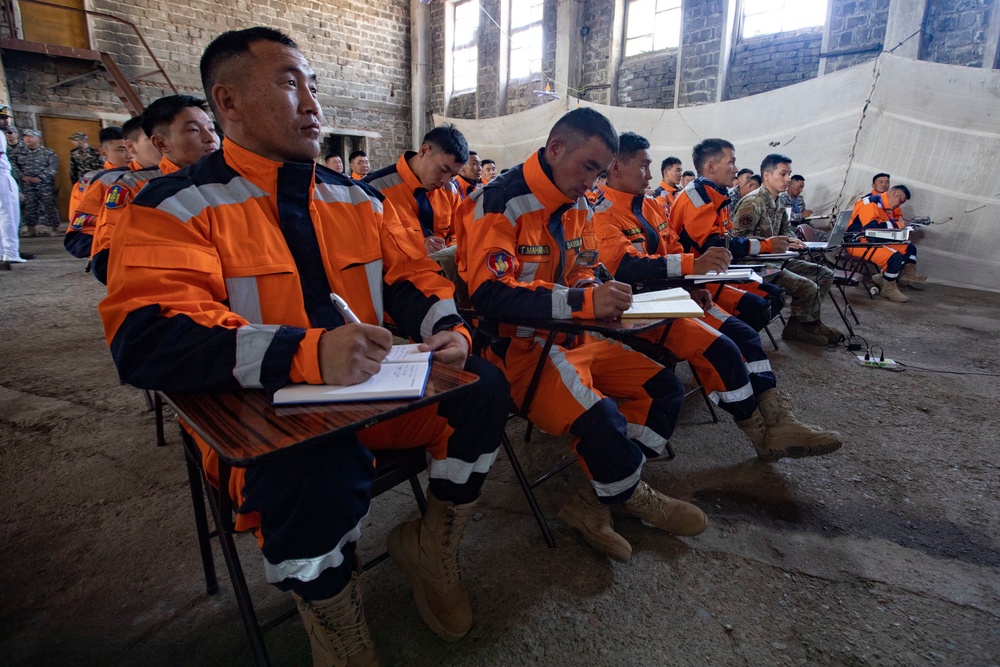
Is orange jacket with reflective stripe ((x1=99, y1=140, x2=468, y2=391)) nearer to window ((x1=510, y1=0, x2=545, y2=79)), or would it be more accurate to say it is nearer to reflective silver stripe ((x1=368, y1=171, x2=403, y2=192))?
reflective silver stripe ((x1=368, y1=171, x2=403, y2=192))

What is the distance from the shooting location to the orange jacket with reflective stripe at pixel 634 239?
2.34m

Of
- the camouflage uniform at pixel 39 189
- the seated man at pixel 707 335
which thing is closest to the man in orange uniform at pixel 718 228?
the seated man at pixel 707 335

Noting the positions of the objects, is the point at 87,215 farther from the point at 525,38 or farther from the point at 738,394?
the point at 525,38

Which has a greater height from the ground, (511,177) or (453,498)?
(511,177)

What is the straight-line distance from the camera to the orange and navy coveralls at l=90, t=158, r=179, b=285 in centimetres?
208

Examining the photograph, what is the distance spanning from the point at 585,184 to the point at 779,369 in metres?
2.29

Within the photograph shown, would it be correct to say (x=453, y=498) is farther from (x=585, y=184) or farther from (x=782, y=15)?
(x=782, y=15)

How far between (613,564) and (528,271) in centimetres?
98

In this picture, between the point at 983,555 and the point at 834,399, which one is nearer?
the point at 983,555

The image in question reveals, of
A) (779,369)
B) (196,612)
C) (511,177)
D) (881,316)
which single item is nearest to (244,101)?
(511,177)

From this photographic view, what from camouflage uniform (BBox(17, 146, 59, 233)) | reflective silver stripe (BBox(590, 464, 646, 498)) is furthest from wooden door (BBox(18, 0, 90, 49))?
reflective silver stripe (BBox(590, 464, 646, 498))

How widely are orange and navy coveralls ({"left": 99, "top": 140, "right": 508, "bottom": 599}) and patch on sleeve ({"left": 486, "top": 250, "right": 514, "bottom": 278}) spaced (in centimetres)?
28

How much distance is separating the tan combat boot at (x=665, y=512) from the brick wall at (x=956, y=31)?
798cm

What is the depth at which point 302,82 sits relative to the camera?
1242 millimetres
